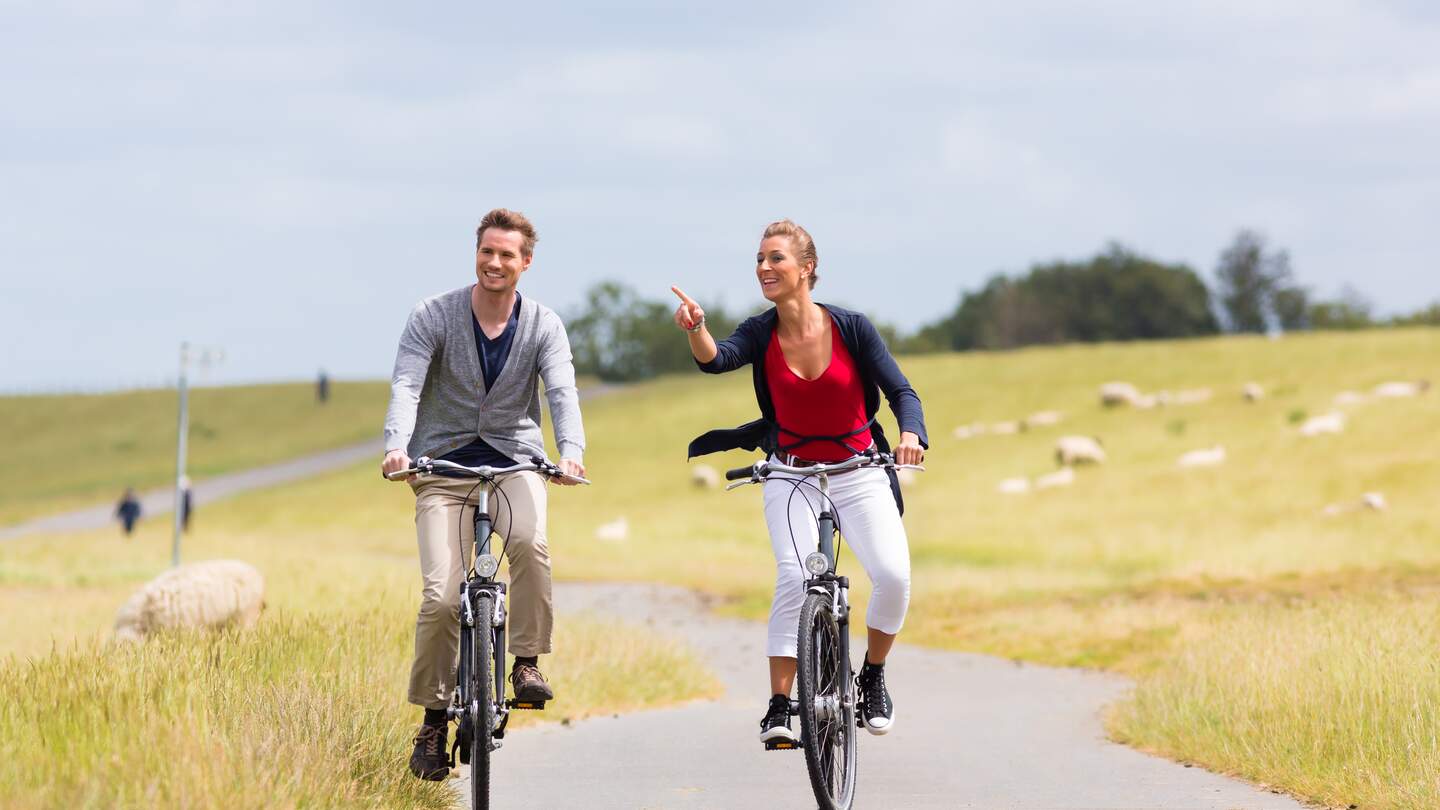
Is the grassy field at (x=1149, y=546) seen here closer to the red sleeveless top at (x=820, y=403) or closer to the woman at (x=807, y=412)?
the woman at (x=807, y=412)

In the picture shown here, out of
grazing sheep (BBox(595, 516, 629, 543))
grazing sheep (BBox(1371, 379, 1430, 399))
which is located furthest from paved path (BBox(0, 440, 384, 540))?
grazing sheep (BBox(1371, 379, 1430, 399))

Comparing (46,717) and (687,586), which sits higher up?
(46,717)

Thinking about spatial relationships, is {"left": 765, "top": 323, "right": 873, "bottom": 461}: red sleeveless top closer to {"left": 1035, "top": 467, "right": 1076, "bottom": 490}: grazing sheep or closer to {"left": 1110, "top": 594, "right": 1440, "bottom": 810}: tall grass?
{"left": 1110, "top": 594, "right": 1440, "bottom": 810}: tall grass

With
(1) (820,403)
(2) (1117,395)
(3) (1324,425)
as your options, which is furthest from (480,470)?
(2) (1117,395)

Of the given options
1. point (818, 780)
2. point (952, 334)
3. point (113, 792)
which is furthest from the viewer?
Answer: point (952, 334)

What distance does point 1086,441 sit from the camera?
48.1 m

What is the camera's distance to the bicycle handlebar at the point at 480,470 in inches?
278

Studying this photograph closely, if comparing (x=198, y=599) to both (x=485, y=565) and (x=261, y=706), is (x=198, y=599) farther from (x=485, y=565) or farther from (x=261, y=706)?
(x=485, y=565)

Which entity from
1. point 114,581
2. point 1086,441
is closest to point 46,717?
point 114,581

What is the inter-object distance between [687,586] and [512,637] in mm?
24177

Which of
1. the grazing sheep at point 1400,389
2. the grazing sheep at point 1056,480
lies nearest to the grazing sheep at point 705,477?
the grazing sheep at point 1056,480

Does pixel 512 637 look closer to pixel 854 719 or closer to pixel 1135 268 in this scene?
pixel 854 719

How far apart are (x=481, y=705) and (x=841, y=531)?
189cm

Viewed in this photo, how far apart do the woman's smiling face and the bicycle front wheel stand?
55.4 inches
